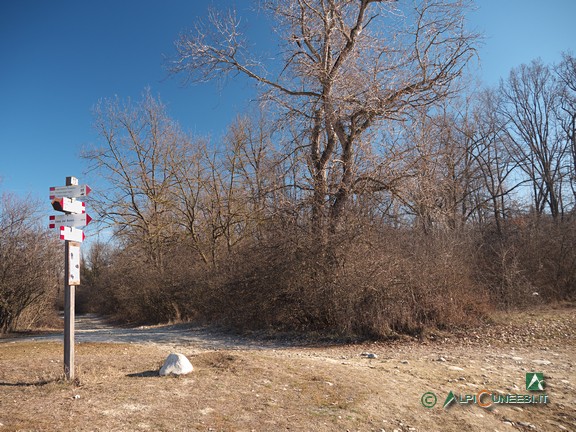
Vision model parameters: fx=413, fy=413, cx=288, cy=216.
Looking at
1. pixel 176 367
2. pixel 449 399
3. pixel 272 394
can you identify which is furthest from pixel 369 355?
pixel 176 367

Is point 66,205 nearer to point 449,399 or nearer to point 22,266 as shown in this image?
point 449,399

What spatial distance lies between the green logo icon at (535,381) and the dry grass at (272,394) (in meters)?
0.13

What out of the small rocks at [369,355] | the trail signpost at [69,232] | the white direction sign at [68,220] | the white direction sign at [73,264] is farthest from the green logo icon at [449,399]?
the white direction sign at [68,220]

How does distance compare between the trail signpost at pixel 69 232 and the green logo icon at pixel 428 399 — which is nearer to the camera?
the green logo icon at pixel 428 399

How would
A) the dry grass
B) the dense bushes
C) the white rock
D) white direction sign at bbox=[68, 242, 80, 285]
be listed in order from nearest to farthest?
1. the dry grass
2. white direction sign at bbox=[68, 242, 80, 285]
3. the white rock
4. the dense bushes

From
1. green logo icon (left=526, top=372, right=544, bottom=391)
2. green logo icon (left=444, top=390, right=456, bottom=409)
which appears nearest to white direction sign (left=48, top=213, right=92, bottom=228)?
green logo icon (left=444, top=390, right=456, bottom=409)

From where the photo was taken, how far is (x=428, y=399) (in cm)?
539

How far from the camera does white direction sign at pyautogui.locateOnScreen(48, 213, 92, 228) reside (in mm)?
5461

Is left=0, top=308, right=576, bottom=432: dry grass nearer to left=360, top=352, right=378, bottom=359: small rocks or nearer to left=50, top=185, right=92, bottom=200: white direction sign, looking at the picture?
left=360, top=352, right=378, bottom=359: small rocks

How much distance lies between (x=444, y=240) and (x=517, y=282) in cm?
349

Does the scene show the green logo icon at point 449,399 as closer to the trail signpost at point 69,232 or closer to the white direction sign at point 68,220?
the trail signpost at point 69,232

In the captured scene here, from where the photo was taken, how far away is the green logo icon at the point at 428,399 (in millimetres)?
5207

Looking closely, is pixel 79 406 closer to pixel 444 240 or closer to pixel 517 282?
pixel 444 240

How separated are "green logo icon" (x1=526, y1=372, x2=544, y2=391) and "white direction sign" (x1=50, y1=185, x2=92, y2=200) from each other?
6.96m
